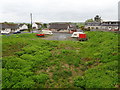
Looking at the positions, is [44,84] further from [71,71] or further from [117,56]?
[117,56]

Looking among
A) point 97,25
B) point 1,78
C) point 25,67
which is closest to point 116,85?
point 25,67

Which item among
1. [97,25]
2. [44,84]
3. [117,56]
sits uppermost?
[97,25]

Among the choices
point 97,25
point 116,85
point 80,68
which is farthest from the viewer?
point 97,25

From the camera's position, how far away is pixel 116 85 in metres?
7.84

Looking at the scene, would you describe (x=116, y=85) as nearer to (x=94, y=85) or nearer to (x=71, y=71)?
(x=94, y=85)

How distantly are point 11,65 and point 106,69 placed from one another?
902 cm

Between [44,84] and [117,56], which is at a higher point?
[117,56]

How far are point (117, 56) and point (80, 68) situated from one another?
167 inches

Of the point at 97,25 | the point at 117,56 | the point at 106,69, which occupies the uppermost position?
the point at 97,25

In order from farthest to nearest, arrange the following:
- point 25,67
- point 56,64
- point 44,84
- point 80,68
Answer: point 56,64
point 80,68
point 25,67
point 44,84

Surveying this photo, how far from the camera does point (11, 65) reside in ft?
36.0

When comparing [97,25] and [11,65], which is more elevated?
[97,25]

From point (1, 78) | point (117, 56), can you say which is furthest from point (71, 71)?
point (1, 78)

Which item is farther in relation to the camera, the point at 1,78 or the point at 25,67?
the point at 25,67
